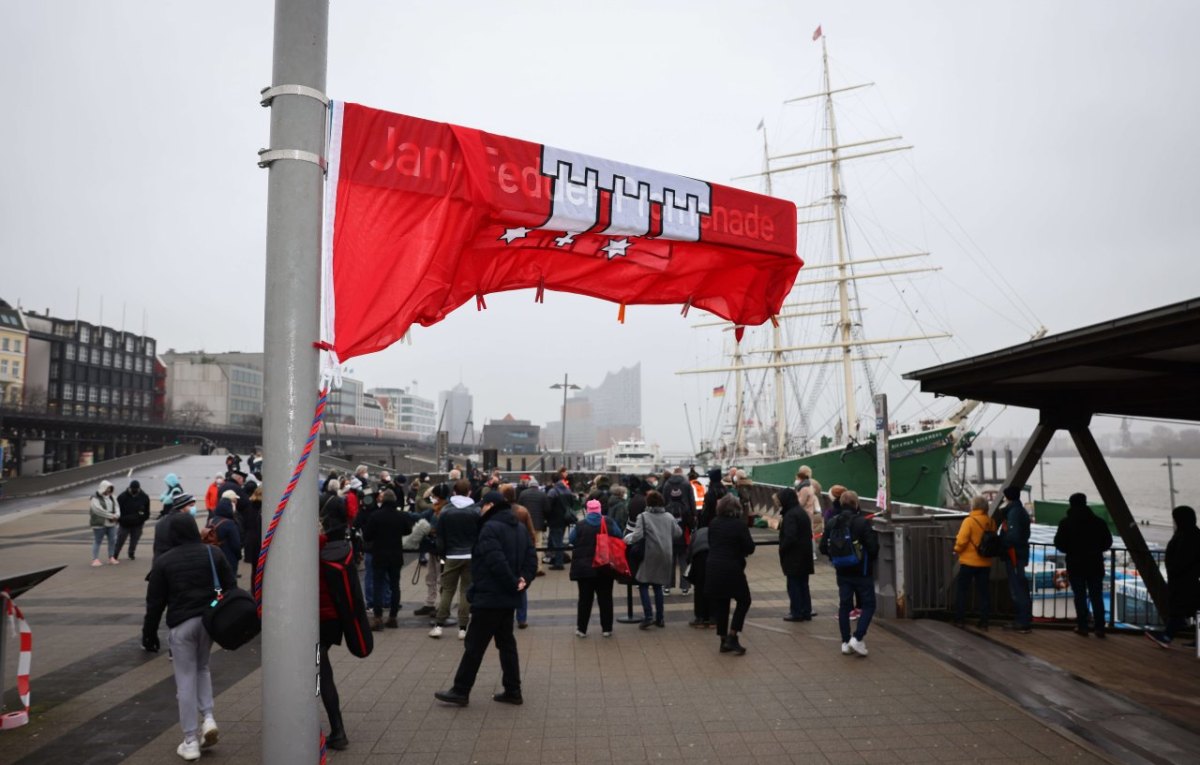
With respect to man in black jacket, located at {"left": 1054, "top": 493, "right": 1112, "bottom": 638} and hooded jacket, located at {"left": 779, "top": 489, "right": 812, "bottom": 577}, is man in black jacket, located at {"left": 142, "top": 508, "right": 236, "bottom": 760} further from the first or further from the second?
man in black jacket, located at {"left": 1054, "top": 493, "right": 1112, "bottom": 638}

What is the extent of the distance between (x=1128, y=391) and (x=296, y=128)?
10.0 meters

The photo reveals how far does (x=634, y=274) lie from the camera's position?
19.7ft

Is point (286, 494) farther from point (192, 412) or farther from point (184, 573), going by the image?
point (192, 412)

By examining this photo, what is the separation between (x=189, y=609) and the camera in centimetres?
561

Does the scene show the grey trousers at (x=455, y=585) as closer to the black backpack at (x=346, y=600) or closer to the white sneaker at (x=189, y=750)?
the black backpack at (x=346, y=600)

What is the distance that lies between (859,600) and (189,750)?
6554 millimetres

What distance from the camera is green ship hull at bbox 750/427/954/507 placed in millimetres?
38281

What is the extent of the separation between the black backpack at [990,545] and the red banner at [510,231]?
186 inches

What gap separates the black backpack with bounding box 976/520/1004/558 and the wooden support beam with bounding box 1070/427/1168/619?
5.24ft

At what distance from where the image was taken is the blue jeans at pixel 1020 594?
9133mm

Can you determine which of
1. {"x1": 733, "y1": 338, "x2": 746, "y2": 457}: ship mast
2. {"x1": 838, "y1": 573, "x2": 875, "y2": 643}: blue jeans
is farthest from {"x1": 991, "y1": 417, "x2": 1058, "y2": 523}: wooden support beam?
{"x1": 733, "y1": 338, "x2": 746, "y2": 457}: ship mast

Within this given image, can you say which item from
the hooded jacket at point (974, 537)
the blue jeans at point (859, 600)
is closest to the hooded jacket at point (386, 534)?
the blue jeans at point (859, 600)

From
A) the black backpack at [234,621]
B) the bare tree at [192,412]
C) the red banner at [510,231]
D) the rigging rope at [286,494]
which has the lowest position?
the black backpack at [234,621]

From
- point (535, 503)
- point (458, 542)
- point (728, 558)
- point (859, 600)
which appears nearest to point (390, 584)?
point (458, 542)
